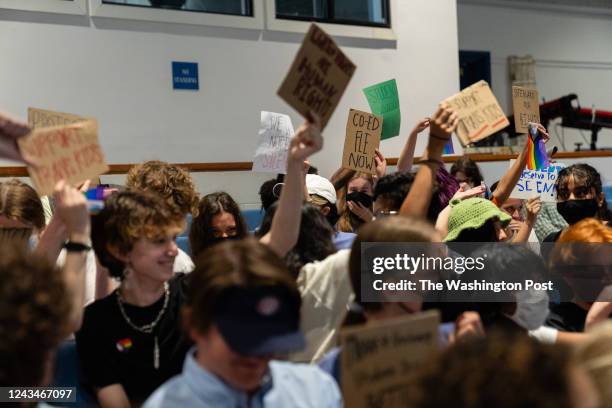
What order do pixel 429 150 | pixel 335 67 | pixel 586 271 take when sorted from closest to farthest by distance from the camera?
pixel 335 67, pixel 429 150, pixel 586 271

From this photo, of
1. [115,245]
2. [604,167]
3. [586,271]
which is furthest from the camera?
[604,167]

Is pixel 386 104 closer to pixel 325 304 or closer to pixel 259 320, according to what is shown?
pixel 325 304

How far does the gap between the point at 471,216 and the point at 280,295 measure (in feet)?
4.91

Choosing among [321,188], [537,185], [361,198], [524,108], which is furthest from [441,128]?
[537,185]

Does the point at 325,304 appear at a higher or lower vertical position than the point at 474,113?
lower

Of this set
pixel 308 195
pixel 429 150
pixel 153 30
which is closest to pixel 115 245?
pixel 429 150

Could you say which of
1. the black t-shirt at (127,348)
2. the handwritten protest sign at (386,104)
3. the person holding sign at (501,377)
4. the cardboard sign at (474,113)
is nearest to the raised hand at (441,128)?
the cardboard sign at (474,113)

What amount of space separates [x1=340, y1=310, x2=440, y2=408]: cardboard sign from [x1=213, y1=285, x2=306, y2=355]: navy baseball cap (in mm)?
98

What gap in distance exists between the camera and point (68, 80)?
18.5 feet

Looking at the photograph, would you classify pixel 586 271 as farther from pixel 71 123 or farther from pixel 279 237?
pixel 71 123

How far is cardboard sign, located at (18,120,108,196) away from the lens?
6.60 ft

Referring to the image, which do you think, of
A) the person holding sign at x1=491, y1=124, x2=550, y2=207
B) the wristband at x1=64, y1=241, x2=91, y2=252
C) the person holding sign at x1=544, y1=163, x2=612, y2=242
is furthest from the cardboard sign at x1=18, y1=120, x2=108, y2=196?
the person holding sign at x1=544, y1=163, x2=612, y2=242

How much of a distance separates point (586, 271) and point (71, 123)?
5.58ft

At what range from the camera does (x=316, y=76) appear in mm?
2123
